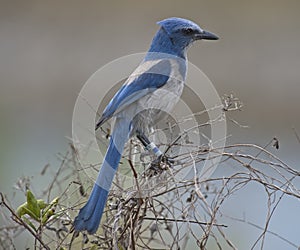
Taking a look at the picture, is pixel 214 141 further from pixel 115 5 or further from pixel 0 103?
pixel 115 5

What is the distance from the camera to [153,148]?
5.75ft

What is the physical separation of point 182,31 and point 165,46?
0.07 metres

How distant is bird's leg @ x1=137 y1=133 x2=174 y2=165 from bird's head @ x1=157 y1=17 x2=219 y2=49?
46 centimetres

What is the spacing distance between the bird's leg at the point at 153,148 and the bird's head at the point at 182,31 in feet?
1.49

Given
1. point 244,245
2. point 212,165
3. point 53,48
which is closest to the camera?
point 212,165

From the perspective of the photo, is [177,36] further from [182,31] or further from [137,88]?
[137,88]

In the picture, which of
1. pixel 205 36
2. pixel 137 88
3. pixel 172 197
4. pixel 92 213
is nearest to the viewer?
pixel 92 213

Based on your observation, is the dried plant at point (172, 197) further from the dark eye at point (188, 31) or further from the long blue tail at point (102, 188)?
the dark eye at point (188, 31)

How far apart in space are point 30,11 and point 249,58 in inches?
78.9

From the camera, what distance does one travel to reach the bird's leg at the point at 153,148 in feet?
5.33

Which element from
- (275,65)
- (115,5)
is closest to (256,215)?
(275,65)

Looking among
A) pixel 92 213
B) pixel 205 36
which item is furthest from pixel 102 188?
pixel 205 36

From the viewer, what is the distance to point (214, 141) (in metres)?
1.63

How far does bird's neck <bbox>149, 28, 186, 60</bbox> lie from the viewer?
2.37 metres
